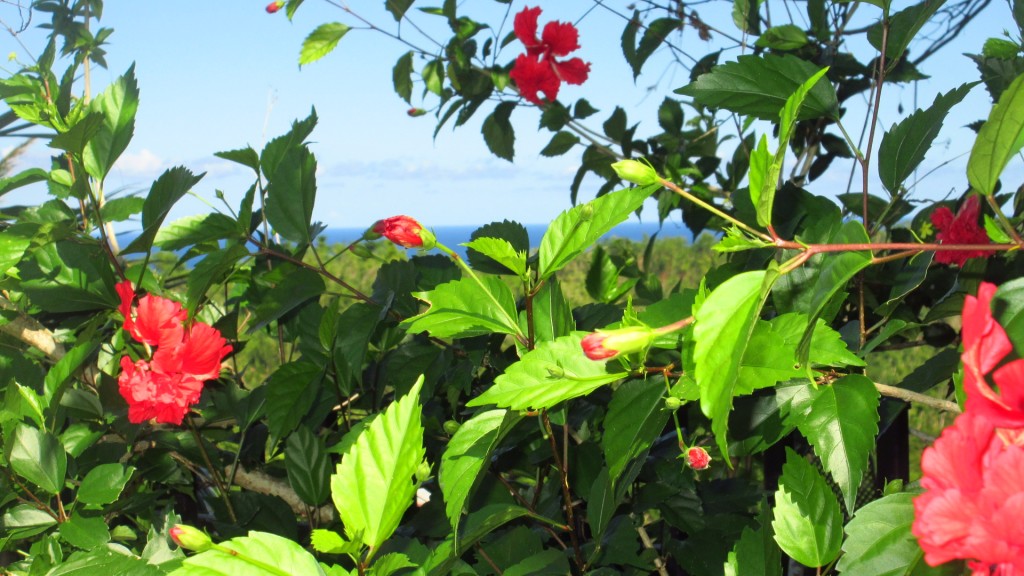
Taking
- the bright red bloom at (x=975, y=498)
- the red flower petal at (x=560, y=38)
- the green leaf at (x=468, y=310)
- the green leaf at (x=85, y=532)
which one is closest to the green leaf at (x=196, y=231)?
the green leaf at (x=85, y=532)

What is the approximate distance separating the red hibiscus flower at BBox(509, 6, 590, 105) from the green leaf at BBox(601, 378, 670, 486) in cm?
116

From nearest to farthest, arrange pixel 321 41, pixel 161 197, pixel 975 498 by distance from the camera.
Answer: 1. pixel 975 498
2. pixel 161 197
3. pixel 321 41

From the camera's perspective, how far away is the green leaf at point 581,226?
1.84 feet

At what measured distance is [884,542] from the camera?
0.47m

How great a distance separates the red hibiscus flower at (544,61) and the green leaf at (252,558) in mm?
1294

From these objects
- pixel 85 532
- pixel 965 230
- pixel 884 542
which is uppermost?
pixel 965 230

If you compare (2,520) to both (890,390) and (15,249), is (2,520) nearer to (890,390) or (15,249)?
(15,249)

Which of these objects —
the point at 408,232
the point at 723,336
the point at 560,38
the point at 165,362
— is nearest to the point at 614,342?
the point at 723,336

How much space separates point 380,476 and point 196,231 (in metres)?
0.59

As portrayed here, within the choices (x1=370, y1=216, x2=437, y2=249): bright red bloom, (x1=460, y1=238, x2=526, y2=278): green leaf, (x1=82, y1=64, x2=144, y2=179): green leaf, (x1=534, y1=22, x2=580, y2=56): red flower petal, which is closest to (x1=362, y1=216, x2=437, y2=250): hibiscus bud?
(x1=370, y1=216, x2=437, y2=249): bright red bloom

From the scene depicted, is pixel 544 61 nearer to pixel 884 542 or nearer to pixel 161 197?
pixel 161 197

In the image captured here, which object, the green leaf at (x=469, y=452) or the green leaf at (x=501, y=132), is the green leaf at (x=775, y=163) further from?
the green leaf at (x=501, y=132)

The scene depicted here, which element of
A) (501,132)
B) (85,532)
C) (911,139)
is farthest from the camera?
(501,132)

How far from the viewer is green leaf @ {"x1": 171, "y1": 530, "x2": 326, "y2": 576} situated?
1.56 feet
